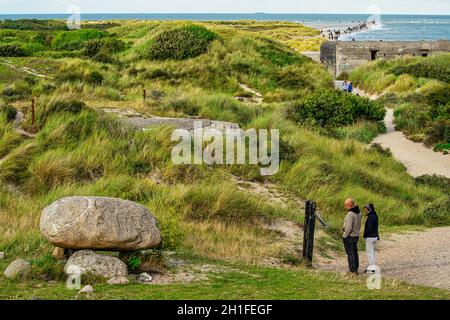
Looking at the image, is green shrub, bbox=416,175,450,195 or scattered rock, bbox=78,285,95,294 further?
green shrub, bbox=416,175,450,195

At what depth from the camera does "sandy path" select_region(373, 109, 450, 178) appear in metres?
21.4

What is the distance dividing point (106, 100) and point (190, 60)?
1225cm

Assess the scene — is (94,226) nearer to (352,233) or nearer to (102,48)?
(352,233)

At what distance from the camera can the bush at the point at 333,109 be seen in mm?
25656

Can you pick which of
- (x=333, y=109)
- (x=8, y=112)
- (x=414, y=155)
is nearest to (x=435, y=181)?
(x=414, y=155)

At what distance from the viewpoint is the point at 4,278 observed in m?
8.44

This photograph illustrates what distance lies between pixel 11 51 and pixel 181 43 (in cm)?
858

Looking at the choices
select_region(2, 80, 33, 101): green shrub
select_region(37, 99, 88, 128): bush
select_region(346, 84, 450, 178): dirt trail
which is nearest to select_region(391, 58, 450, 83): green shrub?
select_region(346, 84, 450, 178): dirt trail

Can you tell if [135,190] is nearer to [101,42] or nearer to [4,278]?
[4,278]

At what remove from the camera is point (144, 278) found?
8.87 metres

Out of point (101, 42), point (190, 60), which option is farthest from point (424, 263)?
point (101, 42)

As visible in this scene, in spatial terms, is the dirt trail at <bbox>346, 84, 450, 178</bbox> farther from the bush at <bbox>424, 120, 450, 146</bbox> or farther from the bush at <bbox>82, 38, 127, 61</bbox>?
the bush at <bbox>82, 38, 127, 61</bbox>

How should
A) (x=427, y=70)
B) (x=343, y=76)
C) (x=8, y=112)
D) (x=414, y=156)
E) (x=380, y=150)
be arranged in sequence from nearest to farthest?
1. (x=8, y=112)
2. (x=380, y=150)
3. (x=414, y=156)
4. (x=427, y=70)
5. (x=343, y=76)

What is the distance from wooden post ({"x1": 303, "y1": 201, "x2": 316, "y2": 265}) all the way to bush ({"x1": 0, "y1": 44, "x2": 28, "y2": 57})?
82.8ft
